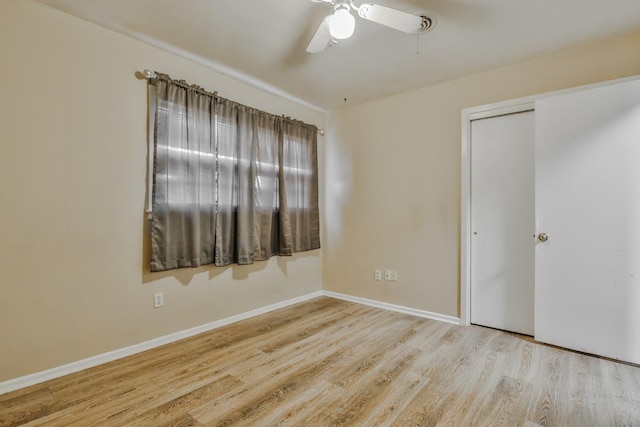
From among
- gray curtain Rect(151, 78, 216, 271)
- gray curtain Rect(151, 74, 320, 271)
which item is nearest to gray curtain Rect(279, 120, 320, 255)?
gray curtain Rect(151, 74, 320, 271)

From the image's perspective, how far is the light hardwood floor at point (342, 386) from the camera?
1.69 m

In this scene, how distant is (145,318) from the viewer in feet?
8.36

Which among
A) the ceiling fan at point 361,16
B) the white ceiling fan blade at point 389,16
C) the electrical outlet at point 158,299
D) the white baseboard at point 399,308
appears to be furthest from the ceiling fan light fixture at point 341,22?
the white baseboard at point 399,308

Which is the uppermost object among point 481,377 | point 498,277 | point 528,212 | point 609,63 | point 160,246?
point 609,63

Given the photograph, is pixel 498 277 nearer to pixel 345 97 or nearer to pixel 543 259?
pixel 543 259

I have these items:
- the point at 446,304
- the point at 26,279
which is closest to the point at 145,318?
the point at 26,279

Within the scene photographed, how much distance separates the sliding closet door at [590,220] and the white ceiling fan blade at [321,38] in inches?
76.7

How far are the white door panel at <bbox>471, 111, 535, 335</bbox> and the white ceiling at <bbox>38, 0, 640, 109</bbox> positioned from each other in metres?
0.68

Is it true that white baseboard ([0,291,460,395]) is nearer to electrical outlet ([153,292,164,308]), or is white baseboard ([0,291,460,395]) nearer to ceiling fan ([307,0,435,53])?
electrical outlet ([153,292,164,308])

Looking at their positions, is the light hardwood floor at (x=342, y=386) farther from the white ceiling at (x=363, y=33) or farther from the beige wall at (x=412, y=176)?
the white ceiling at (x=363, y=33)

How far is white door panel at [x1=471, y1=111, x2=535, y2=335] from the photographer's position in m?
2.84

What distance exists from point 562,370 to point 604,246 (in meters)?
0.99

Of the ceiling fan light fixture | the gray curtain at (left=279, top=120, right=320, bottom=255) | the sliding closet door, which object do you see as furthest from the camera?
the gray curtain at (left=279, top=120, right=320, bottom=255)

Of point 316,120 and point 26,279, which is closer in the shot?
point 26,279
